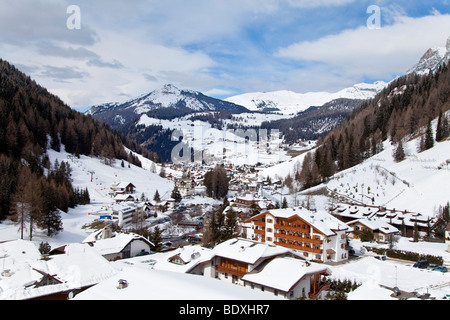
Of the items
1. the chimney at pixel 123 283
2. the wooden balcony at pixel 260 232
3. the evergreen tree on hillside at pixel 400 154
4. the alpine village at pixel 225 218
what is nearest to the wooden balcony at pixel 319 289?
the alpine village at pixel 225 218

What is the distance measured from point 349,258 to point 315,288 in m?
14.7

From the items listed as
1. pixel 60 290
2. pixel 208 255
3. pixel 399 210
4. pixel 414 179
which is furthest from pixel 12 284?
pixel 414 179

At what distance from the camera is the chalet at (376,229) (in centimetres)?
3469

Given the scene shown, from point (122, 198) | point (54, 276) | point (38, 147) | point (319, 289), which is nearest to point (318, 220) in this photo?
point (319, 289)

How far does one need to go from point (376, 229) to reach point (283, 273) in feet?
76.9

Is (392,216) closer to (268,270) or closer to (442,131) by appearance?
(442,131)

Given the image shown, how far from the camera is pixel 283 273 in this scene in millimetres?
16266

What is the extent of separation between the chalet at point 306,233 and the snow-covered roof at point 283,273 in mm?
11461

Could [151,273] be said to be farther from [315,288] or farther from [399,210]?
[399,210]

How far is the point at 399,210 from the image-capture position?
44.6 meters

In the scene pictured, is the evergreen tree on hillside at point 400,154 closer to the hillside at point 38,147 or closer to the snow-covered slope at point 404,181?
the snow-covered slope at point 404,181

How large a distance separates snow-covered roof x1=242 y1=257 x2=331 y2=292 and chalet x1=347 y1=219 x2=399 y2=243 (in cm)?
1987

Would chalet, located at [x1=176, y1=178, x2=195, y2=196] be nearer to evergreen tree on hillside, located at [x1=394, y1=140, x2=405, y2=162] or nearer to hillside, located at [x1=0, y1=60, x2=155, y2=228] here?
hillside, located at [x1=0, y1=60, x2=155, y2=228]

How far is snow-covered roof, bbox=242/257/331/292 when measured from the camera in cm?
1540
